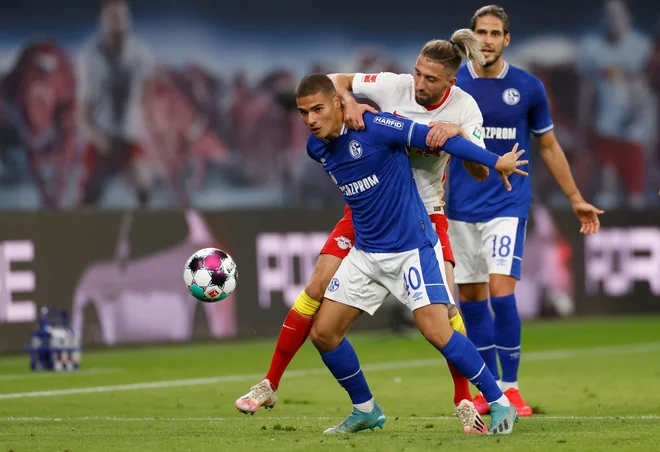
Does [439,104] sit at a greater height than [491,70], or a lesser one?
lesser

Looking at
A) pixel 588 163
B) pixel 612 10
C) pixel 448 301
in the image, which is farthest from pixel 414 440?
pixel 612 10

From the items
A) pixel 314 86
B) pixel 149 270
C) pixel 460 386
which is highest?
pixel 314 86

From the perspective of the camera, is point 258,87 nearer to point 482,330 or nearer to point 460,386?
point 482,330

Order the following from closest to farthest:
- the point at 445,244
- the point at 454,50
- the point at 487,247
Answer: the point at 454,50, the point at 445,244, the point at 487,247

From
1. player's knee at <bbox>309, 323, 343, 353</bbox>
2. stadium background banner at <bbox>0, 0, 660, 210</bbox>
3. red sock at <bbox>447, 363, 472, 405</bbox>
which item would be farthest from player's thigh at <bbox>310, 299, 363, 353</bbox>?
stadium background banner at <bbox>0, 0, 660, 210</bbox>

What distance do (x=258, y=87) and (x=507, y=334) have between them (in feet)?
48.6

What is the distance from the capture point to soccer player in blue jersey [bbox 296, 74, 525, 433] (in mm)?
6723

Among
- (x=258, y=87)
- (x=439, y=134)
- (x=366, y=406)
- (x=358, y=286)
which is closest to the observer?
(x=439, y=134)

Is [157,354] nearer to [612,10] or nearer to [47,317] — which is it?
[47,317]

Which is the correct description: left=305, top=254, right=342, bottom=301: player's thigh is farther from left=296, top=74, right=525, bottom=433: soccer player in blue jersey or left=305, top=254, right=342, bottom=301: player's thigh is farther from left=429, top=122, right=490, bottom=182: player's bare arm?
left=429, top=122, right=490, bottom=182: player's bare arm

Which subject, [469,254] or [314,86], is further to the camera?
[469,254]

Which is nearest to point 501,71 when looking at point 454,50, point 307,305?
point 454,50

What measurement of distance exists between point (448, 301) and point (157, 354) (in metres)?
7.51

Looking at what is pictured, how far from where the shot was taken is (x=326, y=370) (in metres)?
12.0
